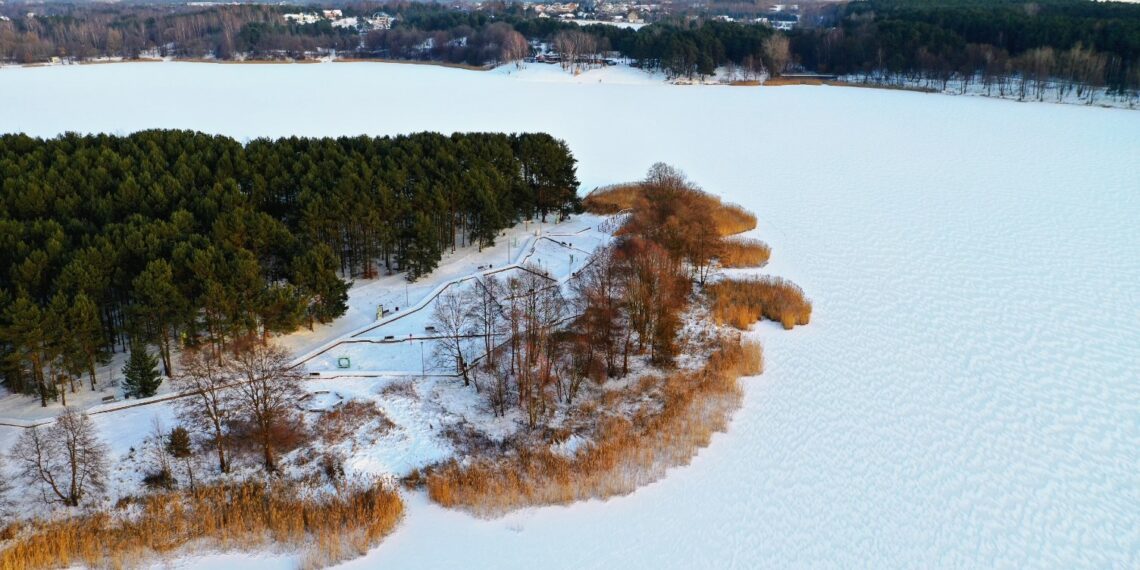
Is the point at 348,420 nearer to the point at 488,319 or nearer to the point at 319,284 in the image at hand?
the point at 488,319

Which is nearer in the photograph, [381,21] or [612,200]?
[612,200]

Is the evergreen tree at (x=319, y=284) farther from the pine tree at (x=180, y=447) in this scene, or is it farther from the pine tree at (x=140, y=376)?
the pine tree at (x=180, y=447)

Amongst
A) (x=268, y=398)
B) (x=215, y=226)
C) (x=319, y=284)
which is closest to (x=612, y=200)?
(x=319, y=284)

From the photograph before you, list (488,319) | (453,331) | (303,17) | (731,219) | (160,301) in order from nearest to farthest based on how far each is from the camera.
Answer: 1. (160,301)
2. (488,319)
3. (453,331)
4. (731,219)
5. (303,17)

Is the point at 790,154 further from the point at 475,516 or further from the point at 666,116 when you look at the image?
the point at 475,516

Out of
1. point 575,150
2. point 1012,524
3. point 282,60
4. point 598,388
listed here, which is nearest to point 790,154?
point 575,150
